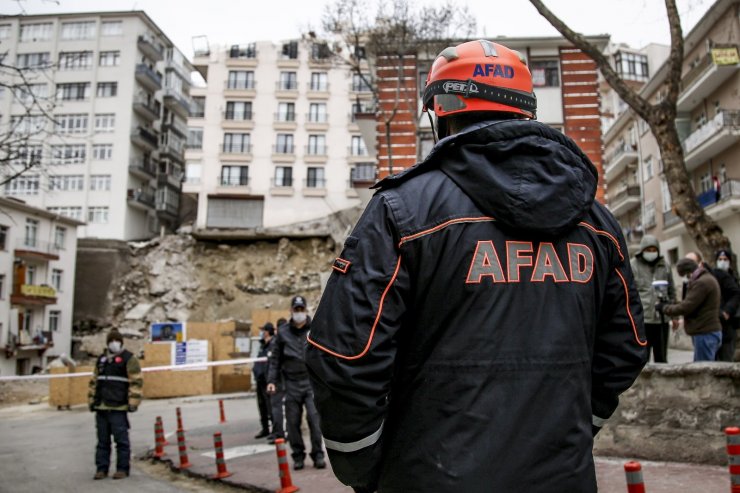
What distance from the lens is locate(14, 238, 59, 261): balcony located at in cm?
3828

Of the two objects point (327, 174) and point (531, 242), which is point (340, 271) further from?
point (327, 174)

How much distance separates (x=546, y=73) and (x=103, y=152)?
39193 millimetres

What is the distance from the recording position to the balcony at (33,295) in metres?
37.4

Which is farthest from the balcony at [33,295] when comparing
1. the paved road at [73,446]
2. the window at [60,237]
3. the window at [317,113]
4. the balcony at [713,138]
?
the balcony at [713,138]

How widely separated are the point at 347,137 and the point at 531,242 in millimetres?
48870

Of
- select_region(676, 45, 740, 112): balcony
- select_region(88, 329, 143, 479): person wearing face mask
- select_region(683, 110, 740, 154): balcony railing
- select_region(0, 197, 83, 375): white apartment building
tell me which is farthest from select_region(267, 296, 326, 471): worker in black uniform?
select_region(0, 197, 83, 375): white apartment building

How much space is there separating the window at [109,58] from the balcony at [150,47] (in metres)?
2.08

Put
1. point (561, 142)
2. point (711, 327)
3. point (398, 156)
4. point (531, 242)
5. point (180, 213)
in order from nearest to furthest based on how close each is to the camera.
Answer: point (531, 242)
point (561, 142)
point (711, 327)
point (398, 156)
point (180, 213)

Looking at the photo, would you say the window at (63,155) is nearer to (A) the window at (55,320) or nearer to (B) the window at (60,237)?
(B) the window at (60,237)

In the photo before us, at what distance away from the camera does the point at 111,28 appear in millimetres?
53125

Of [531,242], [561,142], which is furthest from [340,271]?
[561,142]

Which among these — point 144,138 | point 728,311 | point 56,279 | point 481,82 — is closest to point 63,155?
point 728,311

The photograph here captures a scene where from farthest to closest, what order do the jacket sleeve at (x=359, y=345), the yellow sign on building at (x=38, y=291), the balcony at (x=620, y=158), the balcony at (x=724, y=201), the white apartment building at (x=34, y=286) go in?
the balcony at (x=620, y=158) → the yellow sign on building at (x=38, y=291) → the white apartment building at (x=34, y=286) → the balcony at (x=724, y=201) → the jacket sleeve at (x=359, y=345)

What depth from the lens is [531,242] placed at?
69.0 inches
